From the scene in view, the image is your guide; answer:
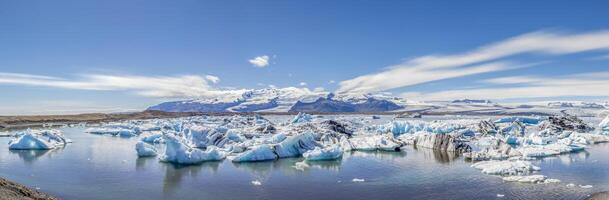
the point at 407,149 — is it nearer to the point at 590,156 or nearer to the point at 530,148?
the point at 530,148

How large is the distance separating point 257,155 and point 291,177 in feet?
19.3

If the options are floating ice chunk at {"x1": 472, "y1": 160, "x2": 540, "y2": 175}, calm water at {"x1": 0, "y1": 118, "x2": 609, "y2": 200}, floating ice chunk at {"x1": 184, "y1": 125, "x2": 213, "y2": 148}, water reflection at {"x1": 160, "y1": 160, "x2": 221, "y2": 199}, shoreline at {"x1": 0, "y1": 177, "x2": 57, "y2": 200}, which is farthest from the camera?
floating ice chunk at {"x1": 184, "y1": 125, "x2": 213, "y2": 148}

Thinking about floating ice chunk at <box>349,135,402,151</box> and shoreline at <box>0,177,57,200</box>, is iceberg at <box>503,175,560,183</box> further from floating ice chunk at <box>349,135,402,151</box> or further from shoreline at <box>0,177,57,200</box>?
shoreline at <box>0,177,57,200</box>

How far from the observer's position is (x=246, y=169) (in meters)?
25.7

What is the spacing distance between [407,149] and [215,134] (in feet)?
48.3

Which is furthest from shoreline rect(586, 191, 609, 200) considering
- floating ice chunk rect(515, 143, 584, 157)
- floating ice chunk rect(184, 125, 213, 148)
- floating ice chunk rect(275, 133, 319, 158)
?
floating ice chunk rect(184, 125, 213, 148)

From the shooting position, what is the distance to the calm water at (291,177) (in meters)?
18.9

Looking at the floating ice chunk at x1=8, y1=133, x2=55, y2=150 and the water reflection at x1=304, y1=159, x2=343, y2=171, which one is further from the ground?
the floating ice chunk at x1=8, y1=133, x2=55, y2=150

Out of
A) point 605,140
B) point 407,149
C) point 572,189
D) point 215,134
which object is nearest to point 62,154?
point 215,134

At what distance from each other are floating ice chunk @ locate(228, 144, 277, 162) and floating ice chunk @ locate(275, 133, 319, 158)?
0.98 metres

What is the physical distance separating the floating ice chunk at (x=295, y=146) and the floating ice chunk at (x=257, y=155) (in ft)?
3.21

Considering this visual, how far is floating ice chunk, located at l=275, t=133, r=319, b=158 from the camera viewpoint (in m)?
31.0

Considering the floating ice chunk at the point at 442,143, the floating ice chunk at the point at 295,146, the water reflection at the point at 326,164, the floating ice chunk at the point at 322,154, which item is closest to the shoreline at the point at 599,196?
the water reflection at the point at 326,164

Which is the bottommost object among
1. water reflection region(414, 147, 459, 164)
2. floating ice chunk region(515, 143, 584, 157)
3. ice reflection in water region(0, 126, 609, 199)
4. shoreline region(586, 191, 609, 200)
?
shoreline region(586, 191, 609, 200)
